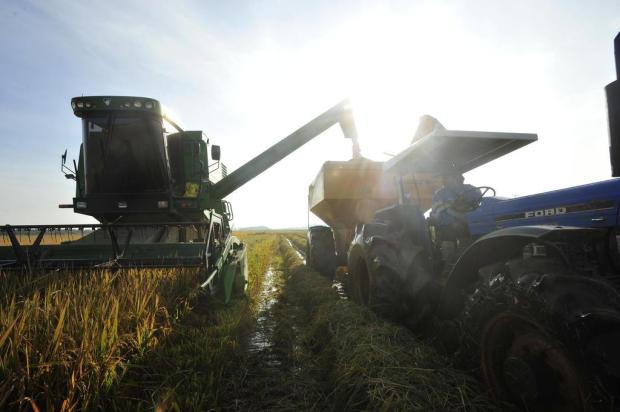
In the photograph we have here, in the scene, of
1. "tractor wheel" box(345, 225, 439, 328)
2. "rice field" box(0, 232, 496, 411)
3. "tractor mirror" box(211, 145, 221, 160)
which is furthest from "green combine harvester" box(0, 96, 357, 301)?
"tractor wheel" box(345, 225, 439, 328)

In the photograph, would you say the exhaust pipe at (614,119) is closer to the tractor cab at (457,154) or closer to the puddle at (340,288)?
the tractor cab at (457,154)

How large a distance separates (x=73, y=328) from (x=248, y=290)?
4.34 meters

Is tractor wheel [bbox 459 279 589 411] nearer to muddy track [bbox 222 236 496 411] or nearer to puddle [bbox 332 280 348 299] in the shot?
muddy track [bbox 222 236 496 411]

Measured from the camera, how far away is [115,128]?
5840mm

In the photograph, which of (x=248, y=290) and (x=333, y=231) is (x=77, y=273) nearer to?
(x=248, y=290)

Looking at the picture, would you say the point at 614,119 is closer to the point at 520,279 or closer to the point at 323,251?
the point at 520,279

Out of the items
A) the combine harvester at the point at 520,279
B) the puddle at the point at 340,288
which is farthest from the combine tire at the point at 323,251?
the combine harvester at the point at 520,279

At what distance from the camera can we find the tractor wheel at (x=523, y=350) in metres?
1.56

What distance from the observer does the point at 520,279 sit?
1825 millimetres

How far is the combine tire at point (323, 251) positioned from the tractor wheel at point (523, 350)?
567cm

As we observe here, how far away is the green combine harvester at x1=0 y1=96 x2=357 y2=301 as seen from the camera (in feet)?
15.0

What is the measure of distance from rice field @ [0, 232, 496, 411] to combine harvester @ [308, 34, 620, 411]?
0.33 meters

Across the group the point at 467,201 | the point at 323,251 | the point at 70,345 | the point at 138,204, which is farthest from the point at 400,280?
the point at 138,204

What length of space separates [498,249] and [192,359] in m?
2.66
